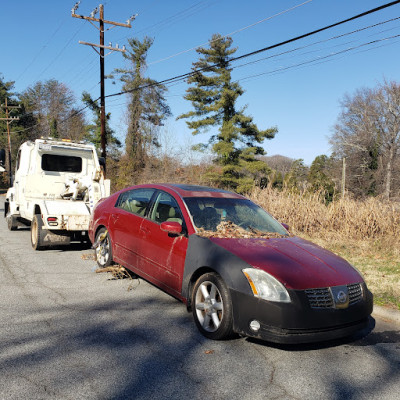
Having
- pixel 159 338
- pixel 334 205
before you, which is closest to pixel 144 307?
pixel 159 338

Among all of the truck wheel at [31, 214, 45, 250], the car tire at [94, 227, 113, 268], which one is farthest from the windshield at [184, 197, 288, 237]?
the truck wheel at [31, 214, 45, 250]

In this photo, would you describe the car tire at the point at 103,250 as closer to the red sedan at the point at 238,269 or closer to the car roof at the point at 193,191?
the red sedan at the point at 238,269

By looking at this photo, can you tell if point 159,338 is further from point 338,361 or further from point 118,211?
point 118,211

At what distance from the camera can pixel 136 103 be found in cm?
3806

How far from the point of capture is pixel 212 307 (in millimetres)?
3830

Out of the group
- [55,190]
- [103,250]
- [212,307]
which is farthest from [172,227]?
[55,190]

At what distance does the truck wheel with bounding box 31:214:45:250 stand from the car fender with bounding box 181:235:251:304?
4.69 meters

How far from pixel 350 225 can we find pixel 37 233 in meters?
7.61

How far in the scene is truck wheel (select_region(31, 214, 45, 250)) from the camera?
25.6ft

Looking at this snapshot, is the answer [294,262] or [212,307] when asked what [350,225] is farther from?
[212,307]

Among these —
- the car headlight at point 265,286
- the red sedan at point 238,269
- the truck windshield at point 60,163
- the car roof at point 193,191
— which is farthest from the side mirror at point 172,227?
the truck windshield at point 60,163

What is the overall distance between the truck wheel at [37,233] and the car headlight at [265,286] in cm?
563

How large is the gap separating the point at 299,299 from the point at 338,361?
73 cm

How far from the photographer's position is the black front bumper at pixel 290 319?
10.9 feet
